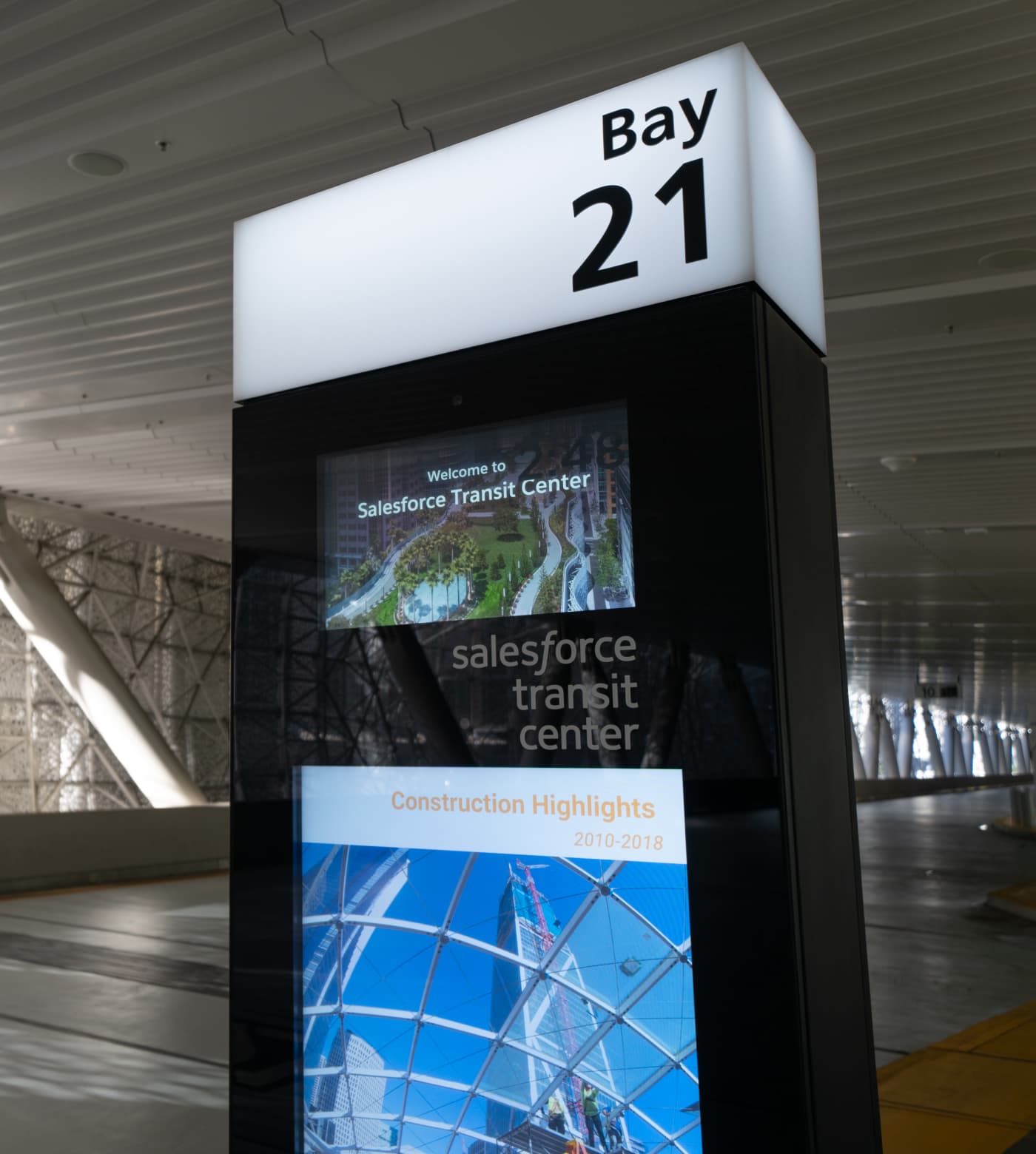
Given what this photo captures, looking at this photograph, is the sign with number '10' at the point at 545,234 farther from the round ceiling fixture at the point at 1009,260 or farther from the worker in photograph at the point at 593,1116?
the round ceiling fixture at the point at 1009,260

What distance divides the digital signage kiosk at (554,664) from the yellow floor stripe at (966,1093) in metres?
2.12

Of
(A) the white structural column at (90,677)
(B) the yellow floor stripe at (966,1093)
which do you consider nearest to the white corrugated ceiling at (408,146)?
(B) the yellow floor stripe at (966,1093)

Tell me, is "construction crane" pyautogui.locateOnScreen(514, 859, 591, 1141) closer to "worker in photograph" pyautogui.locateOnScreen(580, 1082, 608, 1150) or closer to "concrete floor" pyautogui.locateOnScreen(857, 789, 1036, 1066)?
"worker in photograph" pyautogui.locateOnScreen(580, 1082, 608, 1150)

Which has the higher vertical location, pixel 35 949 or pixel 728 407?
pixel 728 407

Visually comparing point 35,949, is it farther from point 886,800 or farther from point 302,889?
point 886,800

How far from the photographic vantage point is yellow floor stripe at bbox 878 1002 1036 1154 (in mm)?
4137

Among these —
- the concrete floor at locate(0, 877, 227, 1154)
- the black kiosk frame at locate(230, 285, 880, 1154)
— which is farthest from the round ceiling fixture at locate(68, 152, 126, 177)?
the concrete floor at locate(0, 877, 227, 1154)

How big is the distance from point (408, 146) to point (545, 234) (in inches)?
176

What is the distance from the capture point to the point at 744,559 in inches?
83.9

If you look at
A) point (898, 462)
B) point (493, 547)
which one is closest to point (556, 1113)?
point (493, 547)

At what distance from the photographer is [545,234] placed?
244 centimetres

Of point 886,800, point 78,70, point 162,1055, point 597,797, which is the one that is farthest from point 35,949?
point 886,800

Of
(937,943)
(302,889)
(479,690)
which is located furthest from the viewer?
(937,943)

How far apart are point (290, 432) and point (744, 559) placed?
1.18m
